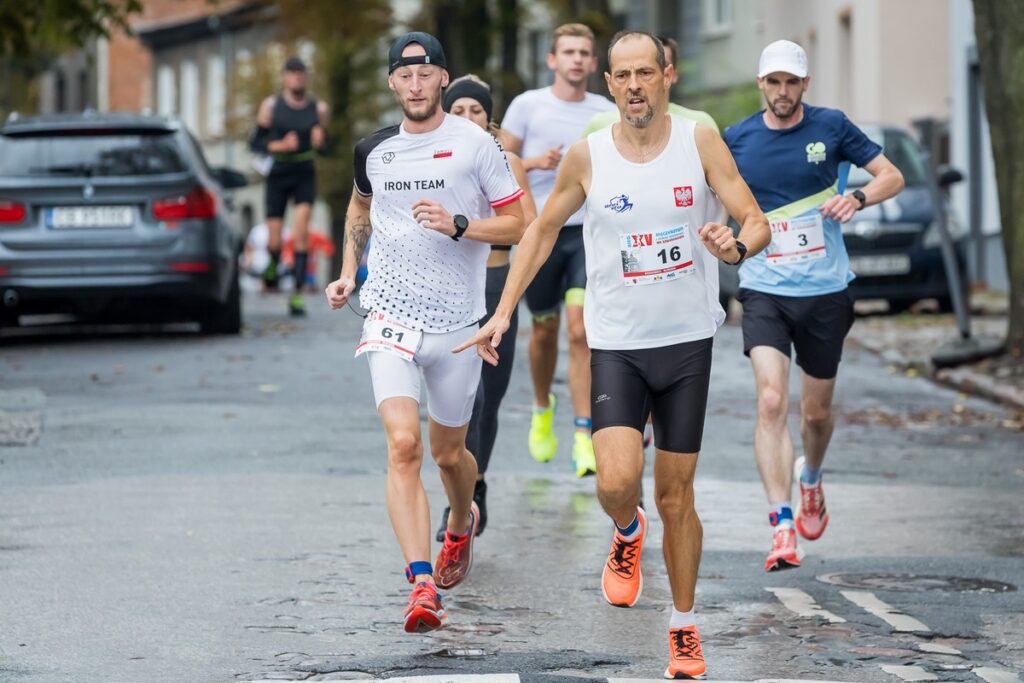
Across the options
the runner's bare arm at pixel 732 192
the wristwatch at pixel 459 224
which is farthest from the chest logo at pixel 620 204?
the wristwatch at pixel 459 224

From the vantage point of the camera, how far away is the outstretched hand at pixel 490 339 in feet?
23.3

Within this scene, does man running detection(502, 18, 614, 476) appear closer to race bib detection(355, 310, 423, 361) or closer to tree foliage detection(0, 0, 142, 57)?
race bib detection(355, 310, 423, 361)

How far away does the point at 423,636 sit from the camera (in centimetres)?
737

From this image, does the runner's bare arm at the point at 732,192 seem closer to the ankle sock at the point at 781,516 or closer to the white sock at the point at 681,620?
the white sock at the point at 681,620

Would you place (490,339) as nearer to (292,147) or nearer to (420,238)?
(420,238)

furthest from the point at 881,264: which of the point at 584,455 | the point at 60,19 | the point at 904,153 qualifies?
the point at 584,455

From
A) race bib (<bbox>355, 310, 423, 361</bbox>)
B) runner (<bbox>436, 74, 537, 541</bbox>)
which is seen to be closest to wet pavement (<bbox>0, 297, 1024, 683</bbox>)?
runner (<bbox>436, 74, 537, 541</bbox>)

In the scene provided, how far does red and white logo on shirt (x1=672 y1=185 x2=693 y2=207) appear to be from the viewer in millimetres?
6930

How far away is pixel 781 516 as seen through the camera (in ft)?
28.8

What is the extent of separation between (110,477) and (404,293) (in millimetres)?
3959

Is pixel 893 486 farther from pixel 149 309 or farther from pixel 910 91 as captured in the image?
pixel 910 91

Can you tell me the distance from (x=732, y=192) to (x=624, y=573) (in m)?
1.22

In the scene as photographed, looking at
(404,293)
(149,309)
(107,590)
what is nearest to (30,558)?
(107,590)

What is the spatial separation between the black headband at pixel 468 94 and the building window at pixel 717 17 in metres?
37.2
